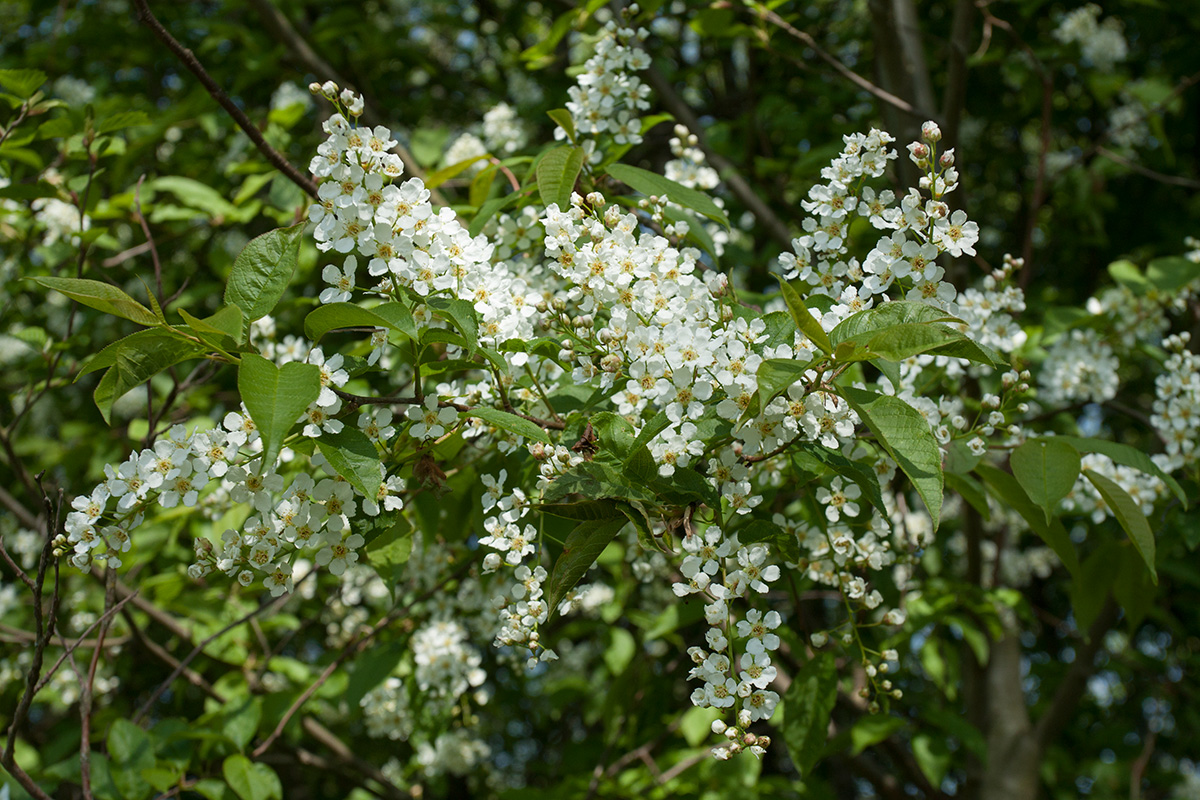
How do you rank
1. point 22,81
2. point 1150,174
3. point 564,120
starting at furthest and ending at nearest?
point 1150,174 < point 22,81 < point 564,120

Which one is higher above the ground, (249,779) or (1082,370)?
(1082,370)

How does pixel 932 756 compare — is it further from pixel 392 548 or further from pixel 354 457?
pixel 354 457

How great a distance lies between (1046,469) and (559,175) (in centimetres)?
117

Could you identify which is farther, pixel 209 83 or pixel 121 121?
pixel 121 121

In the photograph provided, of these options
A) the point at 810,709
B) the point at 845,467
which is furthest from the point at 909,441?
the point at 810,709

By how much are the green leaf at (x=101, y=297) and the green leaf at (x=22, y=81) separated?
60.3 inches

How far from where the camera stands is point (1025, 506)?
76.5 inches

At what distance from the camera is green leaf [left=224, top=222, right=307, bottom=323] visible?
153cm

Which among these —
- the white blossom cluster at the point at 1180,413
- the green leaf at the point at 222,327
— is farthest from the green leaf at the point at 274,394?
the white blossom cluster at the point at 1180,413

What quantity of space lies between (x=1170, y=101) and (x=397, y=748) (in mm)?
5123

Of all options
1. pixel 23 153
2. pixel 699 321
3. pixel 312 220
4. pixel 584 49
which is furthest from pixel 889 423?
pixel 23 153

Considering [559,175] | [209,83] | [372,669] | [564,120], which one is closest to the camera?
[559,175]

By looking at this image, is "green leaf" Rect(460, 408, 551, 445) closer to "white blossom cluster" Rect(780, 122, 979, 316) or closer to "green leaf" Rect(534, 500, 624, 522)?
"green leaf" Rect(534, 500, 624, 522)

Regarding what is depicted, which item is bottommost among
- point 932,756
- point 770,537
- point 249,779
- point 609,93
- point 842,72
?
point 932,756
